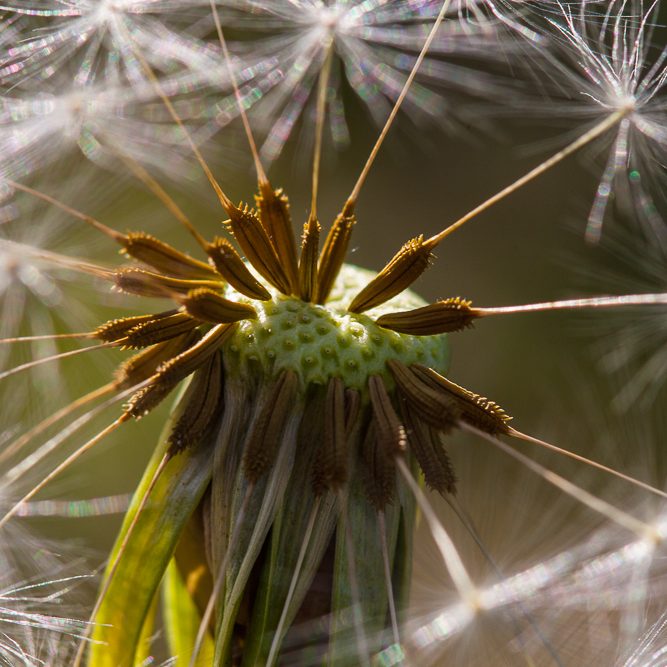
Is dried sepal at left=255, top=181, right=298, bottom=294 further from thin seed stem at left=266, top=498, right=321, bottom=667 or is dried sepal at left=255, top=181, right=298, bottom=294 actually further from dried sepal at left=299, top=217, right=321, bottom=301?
thin seed stem at left=266, top=498, right=321, bottom=667

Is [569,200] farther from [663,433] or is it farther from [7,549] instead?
[7,549]

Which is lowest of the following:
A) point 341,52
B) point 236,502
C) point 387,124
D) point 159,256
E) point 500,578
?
point 500,578

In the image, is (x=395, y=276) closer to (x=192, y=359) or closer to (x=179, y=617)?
(x=192, y=359)

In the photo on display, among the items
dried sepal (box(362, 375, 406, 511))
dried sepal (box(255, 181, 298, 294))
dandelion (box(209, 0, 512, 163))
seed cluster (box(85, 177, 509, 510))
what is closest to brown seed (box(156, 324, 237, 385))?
seed cluster (box(85, 177, 509, 510))

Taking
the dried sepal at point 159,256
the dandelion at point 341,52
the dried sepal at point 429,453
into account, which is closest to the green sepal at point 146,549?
the dried sepal at point 159,256

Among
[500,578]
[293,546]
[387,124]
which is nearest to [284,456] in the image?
[293,546]

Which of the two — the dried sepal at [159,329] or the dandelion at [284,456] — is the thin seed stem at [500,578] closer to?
the dandelion at [284,456]
